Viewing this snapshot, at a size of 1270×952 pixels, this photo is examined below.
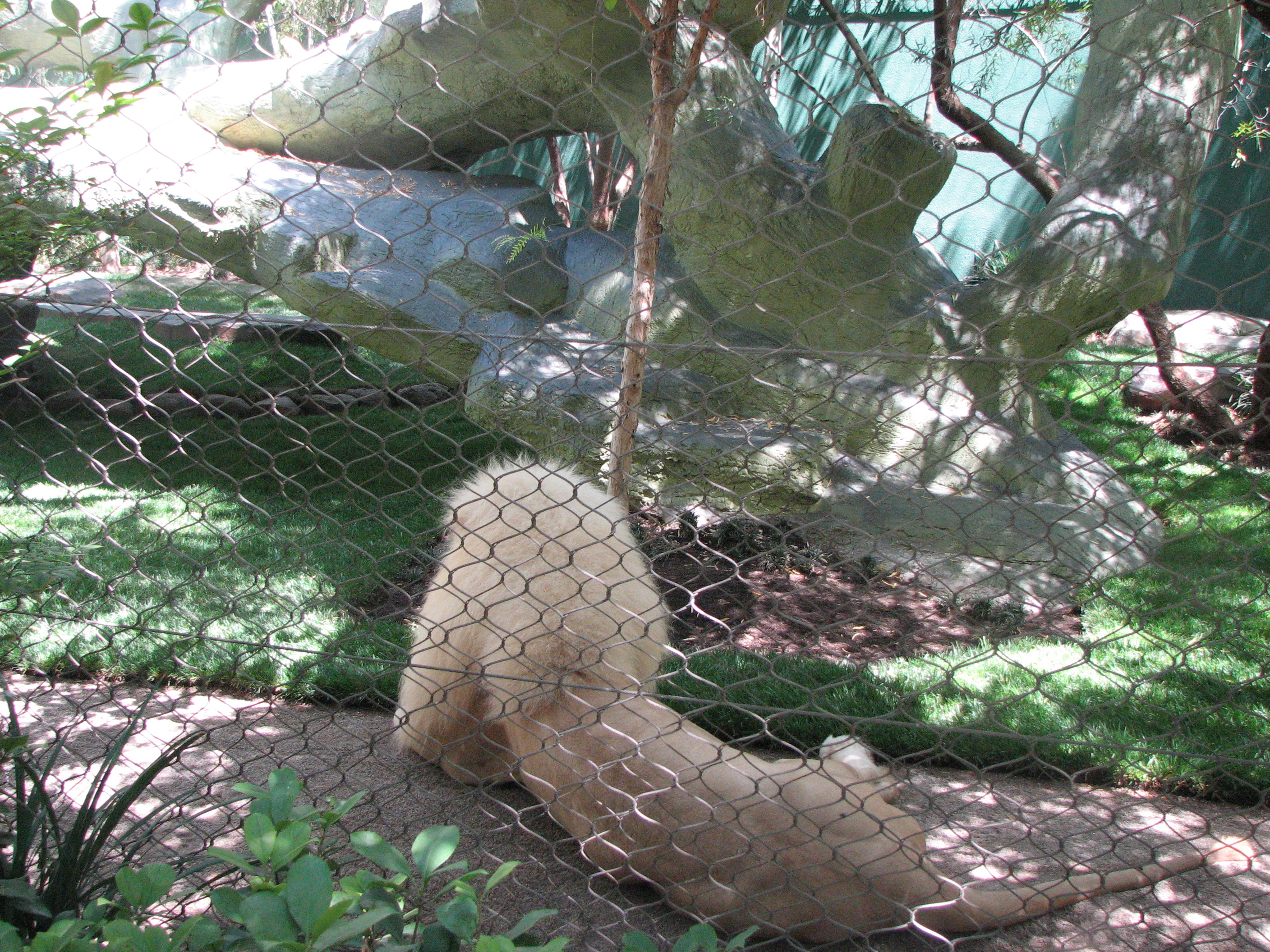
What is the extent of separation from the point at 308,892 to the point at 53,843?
1.31 metres

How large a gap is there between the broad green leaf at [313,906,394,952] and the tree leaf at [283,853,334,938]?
0.03 meters

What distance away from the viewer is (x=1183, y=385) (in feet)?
19.3

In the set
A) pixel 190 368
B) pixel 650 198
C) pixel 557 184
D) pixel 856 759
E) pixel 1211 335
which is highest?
pixel 650 198

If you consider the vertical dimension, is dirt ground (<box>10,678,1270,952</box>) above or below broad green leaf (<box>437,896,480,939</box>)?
below

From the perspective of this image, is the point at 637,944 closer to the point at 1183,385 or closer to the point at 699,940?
the point at 699,940

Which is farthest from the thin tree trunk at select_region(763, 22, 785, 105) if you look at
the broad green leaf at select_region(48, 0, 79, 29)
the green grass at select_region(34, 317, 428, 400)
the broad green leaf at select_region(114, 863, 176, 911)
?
the green grass at select_region(34, 317, 428, 400)

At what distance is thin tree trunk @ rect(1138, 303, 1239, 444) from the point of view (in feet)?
15.6

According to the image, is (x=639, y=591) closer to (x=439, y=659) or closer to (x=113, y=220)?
(x=439, y=659)

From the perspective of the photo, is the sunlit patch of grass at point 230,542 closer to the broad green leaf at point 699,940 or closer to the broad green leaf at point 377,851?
the broad green leaf at point 377,851

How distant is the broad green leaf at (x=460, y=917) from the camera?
59.8 inches

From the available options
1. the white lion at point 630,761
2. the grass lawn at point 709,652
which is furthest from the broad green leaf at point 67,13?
the white lion at point 630,761

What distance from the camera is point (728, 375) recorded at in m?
5.61

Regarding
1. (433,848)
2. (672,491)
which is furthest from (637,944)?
(672,491)

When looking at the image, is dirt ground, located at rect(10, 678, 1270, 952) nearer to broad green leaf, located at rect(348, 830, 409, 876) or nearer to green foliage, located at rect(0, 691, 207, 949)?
green foliage, located at rect(0, 691, 207, 949)
